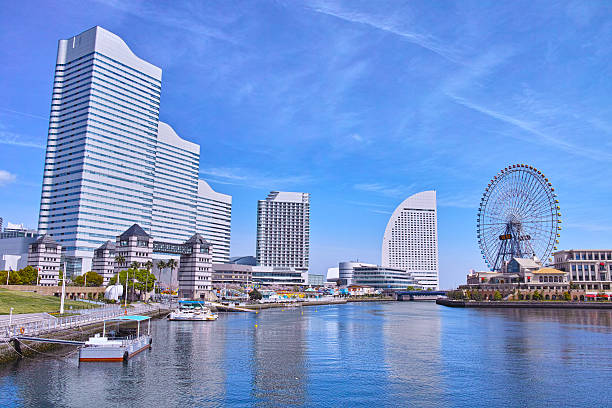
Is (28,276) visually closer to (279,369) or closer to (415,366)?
(279,369)

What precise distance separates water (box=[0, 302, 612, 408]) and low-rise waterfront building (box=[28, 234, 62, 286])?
9600 cm

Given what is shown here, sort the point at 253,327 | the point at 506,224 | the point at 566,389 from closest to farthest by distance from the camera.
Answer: the point at 566,389 → the point at 253,327 → the point at 506,224

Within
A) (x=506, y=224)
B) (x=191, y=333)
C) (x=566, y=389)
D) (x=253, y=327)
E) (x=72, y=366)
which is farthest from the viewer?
(x=506, y=224)

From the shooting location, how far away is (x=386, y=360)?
221ft

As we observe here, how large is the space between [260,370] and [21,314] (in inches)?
1706

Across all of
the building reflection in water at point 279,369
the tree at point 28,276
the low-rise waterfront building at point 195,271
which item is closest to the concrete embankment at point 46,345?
the building reflection in water at point 279,369

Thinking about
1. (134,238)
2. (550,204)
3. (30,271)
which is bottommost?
(30,271)

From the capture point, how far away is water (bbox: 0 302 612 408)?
45594 mm

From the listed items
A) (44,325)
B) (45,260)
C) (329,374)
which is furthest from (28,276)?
(329,374)

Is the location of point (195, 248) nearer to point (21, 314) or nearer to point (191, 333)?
point (191, 333)

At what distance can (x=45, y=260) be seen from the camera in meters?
165

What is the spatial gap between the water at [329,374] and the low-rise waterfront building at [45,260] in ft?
315

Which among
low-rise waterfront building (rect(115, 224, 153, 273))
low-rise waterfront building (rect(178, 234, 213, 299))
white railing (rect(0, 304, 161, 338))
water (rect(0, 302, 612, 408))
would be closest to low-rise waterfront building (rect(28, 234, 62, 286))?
low-rise waterfront building (rect(115, 224, 153, 273))

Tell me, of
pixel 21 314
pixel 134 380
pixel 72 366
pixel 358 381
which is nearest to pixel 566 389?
pixel 358 381
